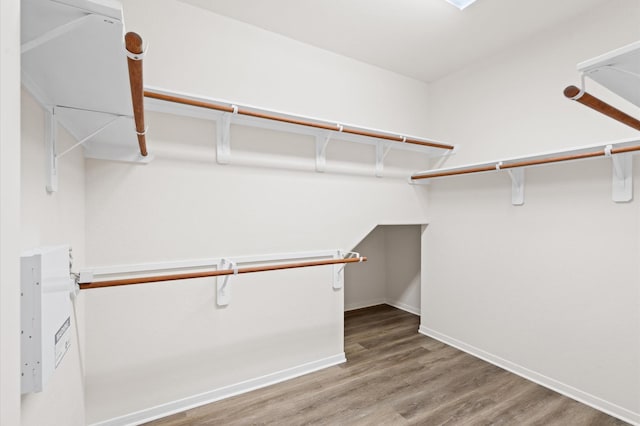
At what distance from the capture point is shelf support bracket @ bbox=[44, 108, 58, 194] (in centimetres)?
106

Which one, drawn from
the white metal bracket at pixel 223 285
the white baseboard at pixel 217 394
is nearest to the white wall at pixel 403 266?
the white baseboard at pixel 217 394

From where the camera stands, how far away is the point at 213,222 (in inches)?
74.3

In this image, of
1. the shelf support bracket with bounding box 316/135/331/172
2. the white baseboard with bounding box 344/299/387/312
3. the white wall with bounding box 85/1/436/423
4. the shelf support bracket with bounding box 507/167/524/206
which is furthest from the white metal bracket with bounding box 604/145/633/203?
the white baseboard with bounding box 344/299/387/312

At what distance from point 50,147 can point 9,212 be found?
0.74 metres

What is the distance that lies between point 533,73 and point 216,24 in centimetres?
214

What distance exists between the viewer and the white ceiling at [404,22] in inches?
72.2

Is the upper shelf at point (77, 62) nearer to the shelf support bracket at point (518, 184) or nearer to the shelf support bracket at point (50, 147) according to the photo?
the shelf support bracket at point (50, 147)

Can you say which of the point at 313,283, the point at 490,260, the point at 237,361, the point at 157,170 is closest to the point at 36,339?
the point at 157,170

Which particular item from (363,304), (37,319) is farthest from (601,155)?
(363,304)

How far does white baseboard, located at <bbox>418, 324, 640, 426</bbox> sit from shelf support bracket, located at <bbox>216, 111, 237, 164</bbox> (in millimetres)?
2346

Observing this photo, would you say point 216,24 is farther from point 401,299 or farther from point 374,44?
point 401,299

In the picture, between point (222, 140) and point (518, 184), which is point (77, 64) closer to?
point (222, 140)

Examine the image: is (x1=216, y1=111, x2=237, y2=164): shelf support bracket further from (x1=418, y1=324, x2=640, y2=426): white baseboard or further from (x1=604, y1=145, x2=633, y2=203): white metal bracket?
(x1=418, y1=324, x2=640, y2=426): white baseboard

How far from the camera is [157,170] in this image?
68.7 inches
